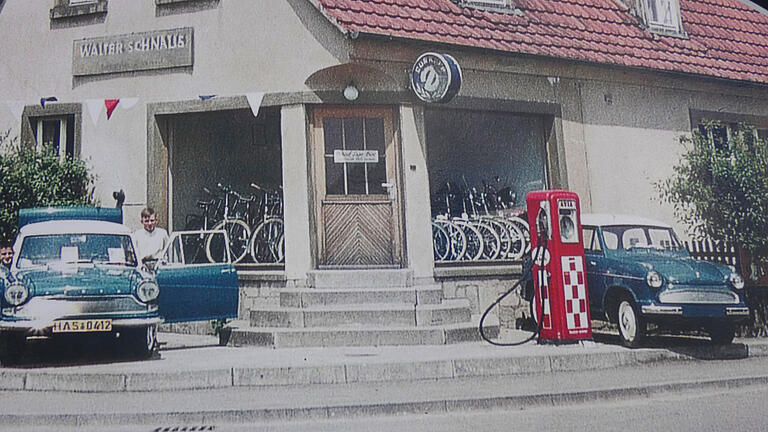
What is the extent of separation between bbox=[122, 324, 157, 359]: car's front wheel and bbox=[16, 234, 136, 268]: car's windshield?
38.5 inches

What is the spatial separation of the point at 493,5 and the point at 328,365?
8236 mm

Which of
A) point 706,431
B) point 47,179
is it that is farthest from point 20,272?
point 706,431

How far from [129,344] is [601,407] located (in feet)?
20.4

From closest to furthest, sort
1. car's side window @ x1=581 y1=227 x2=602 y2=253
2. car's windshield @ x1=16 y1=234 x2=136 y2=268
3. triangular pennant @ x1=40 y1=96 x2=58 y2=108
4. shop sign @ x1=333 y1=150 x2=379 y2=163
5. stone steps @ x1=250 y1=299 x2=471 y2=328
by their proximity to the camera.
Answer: car's windshield @ x1=16 y1=234 x2=136 y2=268, stone steps @ x1=250 y1=299 x2=471 y2=328, car's side window @ x1=581 y1=227 x2=602 y2=253, shop sign @ x1=333 y1=150 x2=379 y2=163, triangular pennant @ x1=40 y1=96 x2=58 y2=108

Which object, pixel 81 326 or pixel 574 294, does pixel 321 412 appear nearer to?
pixel 81 326

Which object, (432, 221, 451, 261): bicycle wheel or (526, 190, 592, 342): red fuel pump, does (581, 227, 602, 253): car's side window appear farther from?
(432, 221, 451, 261): bicycle wheel

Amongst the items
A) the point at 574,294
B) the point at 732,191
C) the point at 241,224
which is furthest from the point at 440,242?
the point at 732,191

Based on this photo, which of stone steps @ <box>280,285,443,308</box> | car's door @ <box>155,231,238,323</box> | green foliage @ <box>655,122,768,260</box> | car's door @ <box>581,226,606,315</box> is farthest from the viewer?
green foliage @ <box>655,122,768,260</box>

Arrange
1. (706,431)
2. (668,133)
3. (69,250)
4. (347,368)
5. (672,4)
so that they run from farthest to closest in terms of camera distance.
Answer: (672,4) → (668,133) → (69,250) → (347,368) → (706,431)

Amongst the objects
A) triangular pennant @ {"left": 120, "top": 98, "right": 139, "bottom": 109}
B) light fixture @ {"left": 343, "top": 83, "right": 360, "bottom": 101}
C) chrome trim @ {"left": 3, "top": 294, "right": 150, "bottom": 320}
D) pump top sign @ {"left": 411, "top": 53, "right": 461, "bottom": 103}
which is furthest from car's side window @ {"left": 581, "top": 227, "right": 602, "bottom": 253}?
triangular pennant @ {"left": 120, "top": 98, "right": 139, "bottom": 109}

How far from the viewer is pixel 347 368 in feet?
26.7

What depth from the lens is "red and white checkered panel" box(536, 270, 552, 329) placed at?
31.8 ft

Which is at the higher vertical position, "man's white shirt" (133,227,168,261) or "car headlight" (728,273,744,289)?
"man's white shirt" (133,227,168,261)

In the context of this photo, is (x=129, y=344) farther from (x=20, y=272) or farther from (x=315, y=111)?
(x=315, y=111)
